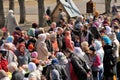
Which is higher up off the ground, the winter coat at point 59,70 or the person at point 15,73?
the person at point 15,73

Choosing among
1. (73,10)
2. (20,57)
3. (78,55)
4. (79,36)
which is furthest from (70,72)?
(73,10)

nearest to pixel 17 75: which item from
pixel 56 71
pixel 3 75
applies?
pixel 3 75

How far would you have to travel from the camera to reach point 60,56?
1195 centimetres

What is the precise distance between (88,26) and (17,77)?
798 cm

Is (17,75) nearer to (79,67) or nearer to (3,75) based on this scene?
(3,75)

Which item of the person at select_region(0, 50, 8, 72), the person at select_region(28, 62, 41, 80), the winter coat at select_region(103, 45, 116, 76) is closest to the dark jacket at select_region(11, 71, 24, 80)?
the person at select_region(28, 62, 41, 80)

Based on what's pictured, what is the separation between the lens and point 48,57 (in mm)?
13922

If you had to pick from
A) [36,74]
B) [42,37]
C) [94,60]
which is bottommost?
[94,60]

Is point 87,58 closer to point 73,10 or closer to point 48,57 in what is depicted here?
point 48,57

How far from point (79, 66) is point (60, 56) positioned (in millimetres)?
607

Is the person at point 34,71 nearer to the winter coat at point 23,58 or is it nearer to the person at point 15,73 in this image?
the person at point 15,73

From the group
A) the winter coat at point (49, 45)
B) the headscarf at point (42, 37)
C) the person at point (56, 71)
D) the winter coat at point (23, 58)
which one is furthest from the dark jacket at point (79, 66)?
the winter coat at point (49, 45)

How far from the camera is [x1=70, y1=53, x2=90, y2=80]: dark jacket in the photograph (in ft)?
38.7

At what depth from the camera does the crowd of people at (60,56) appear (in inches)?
448
